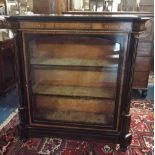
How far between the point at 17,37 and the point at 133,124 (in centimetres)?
143

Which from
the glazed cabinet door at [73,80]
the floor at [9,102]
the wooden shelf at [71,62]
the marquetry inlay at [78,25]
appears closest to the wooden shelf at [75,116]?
the glazed cabinet door at [73,80]

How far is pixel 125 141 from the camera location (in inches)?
65.5

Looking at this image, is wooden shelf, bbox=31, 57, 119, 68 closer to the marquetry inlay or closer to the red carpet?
the marquetry inlay

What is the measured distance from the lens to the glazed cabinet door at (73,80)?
5.13 feet

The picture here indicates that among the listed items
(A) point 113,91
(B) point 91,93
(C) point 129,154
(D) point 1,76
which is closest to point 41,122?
(B) point 91,93

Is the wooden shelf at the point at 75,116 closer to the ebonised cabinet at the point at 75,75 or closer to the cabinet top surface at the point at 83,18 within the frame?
the ebonised cabinet at the point at 75,75

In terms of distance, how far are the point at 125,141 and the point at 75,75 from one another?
2.31 ft

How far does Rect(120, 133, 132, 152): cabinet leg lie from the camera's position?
1.66 metres

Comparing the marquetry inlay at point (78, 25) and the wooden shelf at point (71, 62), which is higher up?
the marquetry inlay at point (78, 25)

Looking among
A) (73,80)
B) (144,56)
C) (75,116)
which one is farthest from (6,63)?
(144,56)

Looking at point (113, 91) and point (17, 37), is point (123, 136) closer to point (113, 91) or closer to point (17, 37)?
point (113, 91)

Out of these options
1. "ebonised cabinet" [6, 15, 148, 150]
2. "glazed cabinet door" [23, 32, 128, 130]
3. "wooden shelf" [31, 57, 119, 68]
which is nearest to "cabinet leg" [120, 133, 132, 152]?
"ebonised cabinet" [6, 15, 148, 150]

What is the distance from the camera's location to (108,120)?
1686 mm

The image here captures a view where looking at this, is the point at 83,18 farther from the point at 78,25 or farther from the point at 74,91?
the point at 74,91
